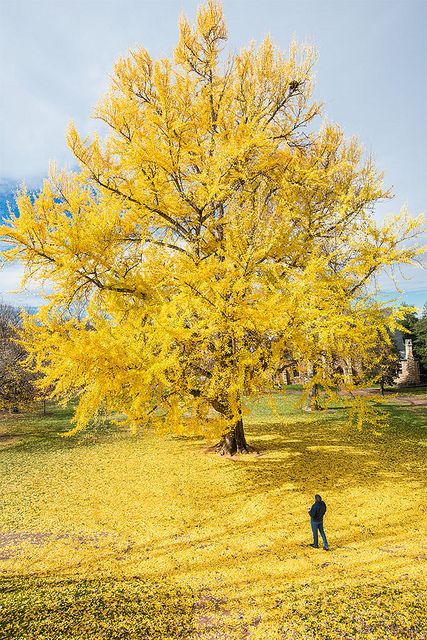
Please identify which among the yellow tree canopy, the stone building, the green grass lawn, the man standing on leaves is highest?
the yellow tree canopy

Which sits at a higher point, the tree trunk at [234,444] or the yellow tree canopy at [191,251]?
the yellow tree canopy at [191,251]

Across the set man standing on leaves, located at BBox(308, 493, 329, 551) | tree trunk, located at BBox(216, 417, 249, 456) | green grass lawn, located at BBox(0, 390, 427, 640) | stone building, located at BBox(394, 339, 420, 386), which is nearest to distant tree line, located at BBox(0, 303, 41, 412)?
green grass lawn, located at BBox(0, 390, 427, 640)

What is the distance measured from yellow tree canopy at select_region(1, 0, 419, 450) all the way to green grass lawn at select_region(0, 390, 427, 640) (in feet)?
6.26

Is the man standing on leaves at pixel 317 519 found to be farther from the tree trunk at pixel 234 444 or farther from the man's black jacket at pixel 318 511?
the tree trunk at pixel 234 444

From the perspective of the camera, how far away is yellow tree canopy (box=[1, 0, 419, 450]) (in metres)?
6.47

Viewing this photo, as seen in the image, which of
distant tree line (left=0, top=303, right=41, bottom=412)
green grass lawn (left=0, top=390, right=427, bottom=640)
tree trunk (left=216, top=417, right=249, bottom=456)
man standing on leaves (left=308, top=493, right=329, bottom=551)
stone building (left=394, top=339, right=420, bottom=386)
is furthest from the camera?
stone building (left=394, top=339, right=420, bottom=386)

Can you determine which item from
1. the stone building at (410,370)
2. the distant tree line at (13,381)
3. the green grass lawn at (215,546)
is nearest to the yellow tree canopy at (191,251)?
the green grass lawn at (215,546)

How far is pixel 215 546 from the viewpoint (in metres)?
5.84

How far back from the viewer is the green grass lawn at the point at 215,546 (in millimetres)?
4039

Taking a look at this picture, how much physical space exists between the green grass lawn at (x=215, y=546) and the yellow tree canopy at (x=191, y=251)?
191 centimetres

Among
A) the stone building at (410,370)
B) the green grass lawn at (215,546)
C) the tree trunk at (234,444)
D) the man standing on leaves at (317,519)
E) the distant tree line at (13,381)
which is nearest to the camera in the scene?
the green grass lawn at (215,546)

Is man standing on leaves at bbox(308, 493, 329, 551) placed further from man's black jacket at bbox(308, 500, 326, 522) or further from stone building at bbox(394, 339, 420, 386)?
stone building at bbox(394, 339, 420, 386)

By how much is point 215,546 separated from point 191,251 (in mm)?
6086

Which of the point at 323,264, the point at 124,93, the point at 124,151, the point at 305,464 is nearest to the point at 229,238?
the point at 323,264
